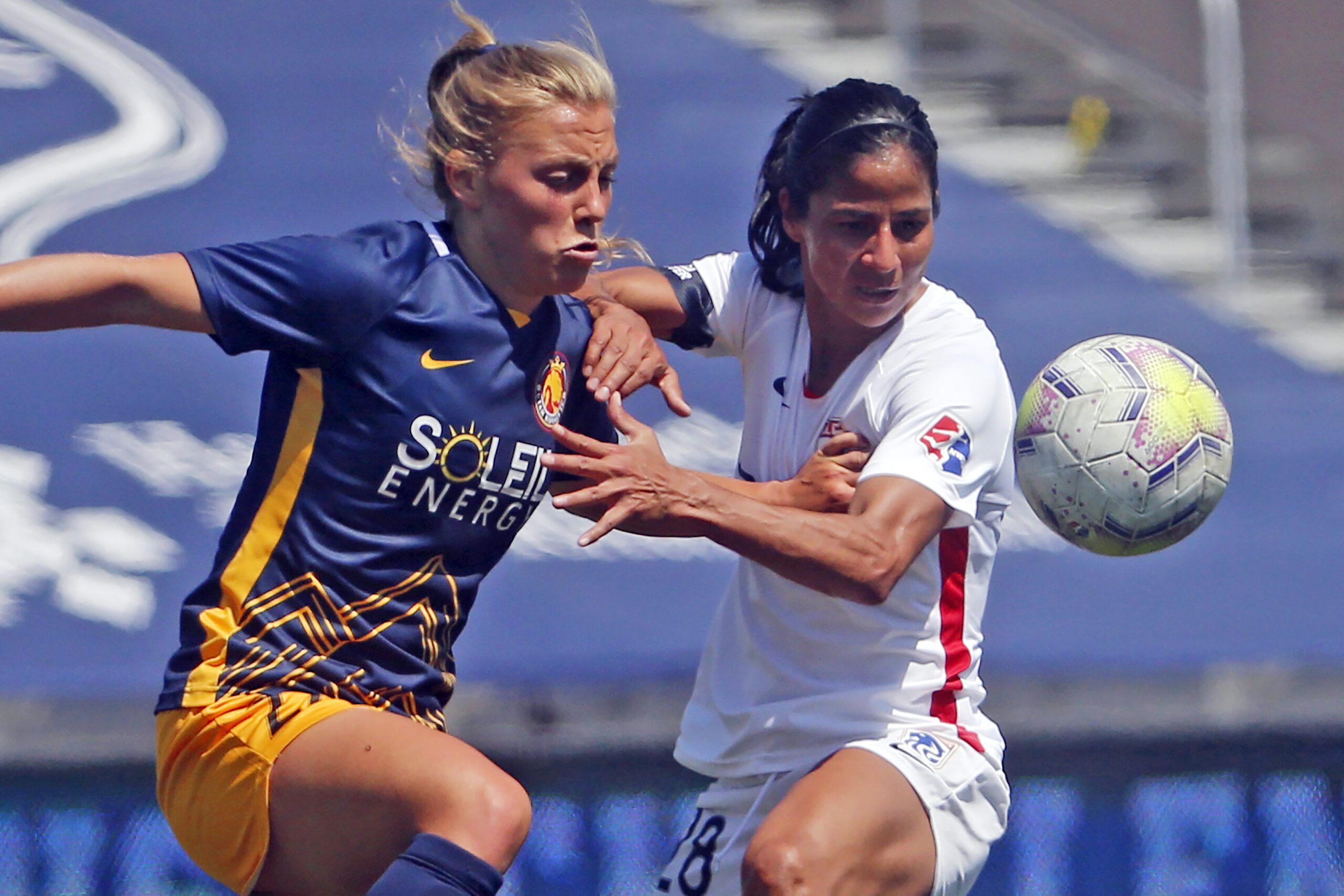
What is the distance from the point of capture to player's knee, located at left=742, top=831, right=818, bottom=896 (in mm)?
2793

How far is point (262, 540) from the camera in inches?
110

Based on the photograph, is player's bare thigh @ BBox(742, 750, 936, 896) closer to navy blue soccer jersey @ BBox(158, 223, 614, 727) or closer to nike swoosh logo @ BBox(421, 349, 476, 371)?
navy blue soccer jersey @ BBox(158, 223, 614, 727)

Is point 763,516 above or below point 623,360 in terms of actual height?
below

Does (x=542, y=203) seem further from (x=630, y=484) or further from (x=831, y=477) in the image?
(x=831, y=477)

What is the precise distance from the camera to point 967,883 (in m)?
3.25

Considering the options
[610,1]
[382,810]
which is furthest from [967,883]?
[610,1]

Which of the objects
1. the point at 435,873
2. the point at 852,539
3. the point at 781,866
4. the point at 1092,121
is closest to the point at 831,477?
the point at 852,539

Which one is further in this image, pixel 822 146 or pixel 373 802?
pixel 822 146

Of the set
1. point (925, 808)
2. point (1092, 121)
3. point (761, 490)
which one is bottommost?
point (1092, 121)

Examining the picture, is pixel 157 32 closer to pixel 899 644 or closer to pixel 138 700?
pixel 138 700

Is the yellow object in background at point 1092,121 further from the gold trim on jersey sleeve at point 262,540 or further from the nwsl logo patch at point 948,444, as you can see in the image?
the gold trim on jersey sleeve at point 262,540

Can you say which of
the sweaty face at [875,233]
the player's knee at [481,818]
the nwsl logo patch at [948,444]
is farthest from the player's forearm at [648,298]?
the player's knee at [481,818]

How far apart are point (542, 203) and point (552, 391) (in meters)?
0.35

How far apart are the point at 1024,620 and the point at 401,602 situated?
13.9ft
